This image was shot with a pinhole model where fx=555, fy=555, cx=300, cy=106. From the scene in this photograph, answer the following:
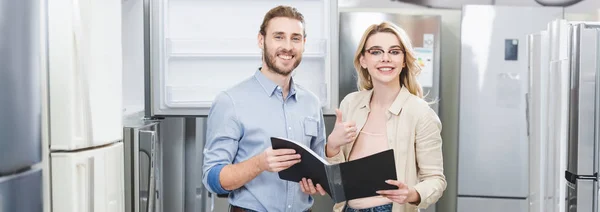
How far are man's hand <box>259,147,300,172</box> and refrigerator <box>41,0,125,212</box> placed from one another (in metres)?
0.55

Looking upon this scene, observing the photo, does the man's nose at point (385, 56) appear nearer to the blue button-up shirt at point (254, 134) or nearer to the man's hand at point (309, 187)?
the blue button-up shirt at point (254, 134)

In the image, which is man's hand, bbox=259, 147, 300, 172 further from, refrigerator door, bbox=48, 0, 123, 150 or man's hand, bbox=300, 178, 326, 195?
refrigerator door, bbox=48, 0, 123, 150

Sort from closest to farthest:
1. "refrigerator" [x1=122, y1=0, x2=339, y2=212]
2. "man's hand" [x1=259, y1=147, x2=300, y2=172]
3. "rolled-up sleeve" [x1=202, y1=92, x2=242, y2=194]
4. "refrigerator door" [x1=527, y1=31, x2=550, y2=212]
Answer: "man's hand" [x1=259, y1=147, x2=300, y2=172], "rolled-up sleeve" [x1=202, y1=92, x2=242, y2=194], "refrigerator door" [x1=527, y1=31, x2=550, y2=212], "refrigerator" [x1=122, y1=0, x2=339, y2=212]

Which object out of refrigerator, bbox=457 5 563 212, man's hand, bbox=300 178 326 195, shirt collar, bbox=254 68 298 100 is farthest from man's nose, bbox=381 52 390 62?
refrigerator, bbox=457 5 563 212

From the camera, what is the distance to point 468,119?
3309 millimetres

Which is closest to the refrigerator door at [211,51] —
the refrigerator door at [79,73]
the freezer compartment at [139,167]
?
the freezer compartment at [139,167]

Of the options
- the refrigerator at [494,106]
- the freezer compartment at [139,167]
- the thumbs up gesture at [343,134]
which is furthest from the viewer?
the refrigerator at [494,106]

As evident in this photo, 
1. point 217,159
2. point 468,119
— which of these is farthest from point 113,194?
point 468,119

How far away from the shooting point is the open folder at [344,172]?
1.47m

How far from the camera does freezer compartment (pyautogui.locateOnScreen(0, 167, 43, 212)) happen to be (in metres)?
1.25

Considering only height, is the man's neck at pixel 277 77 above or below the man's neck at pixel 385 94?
above

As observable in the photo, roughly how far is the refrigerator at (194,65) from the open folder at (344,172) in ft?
4.36

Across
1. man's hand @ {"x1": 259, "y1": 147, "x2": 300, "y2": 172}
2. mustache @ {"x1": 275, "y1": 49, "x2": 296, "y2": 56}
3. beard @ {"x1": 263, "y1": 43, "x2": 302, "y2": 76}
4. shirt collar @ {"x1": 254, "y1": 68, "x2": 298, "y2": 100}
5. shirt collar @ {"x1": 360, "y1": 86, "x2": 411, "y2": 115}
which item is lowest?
man's hand @ {"x1": 259, "y1": 147, "x2": 300, "y2": 172}

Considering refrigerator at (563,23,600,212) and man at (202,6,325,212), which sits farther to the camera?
refrigerator at (563,23,600,212)
